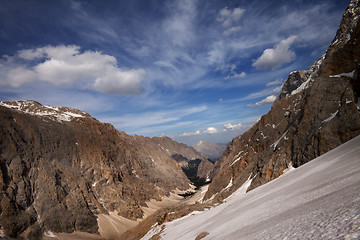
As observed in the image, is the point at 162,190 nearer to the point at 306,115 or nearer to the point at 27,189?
the point at 27,189

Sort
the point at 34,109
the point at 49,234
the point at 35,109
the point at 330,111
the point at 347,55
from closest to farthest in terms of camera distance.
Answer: the point at 330,111
the point at 347,55
the point at 49,234
the point at 35,109
the point at 34,109

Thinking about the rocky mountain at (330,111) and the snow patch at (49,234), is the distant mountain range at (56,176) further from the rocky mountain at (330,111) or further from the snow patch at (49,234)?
the rocky mountain at (330,111)

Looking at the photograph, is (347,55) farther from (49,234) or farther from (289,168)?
(49,234)

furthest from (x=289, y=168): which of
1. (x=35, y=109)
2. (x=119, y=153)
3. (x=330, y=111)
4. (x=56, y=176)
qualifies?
(x=35, y=109)

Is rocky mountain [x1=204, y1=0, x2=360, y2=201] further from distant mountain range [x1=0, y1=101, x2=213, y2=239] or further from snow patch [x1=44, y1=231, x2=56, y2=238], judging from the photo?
distant mountain range [x1=0, y1=101, x2=213, y2=239]

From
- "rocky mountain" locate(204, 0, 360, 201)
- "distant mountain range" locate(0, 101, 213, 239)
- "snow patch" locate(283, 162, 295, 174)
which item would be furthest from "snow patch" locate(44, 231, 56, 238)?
"snow patch" locate(283, 162, 295, 174)

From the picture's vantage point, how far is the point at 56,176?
82.5m

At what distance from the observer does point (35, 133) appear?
84.6 m

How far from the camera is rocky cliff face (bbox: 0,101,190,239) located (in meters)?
69.3

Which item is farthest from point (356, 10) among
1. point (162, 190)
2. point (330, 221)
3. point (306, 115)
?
point (162, 190)

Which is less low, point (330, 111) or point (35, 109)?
point (35, 109)

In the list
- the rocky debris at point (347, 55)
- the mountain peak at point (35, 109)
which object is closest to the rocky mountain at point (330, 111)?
the rocky debris at point (347, 55)

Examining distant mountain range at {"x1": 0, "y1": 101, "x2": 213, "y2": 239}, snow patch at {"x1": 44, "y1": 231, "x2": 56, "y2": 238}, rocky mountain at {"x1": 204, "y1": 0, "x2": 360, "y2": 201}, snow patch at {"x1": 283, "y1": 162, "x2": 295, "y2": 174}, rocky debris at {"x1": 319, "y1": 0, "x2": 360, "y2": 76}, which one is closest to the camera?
rocky mountain at {"x1": 204, "y1": 0, "x2": 360, "y2": 201}

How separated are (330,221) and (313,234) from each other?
2.11 ft
